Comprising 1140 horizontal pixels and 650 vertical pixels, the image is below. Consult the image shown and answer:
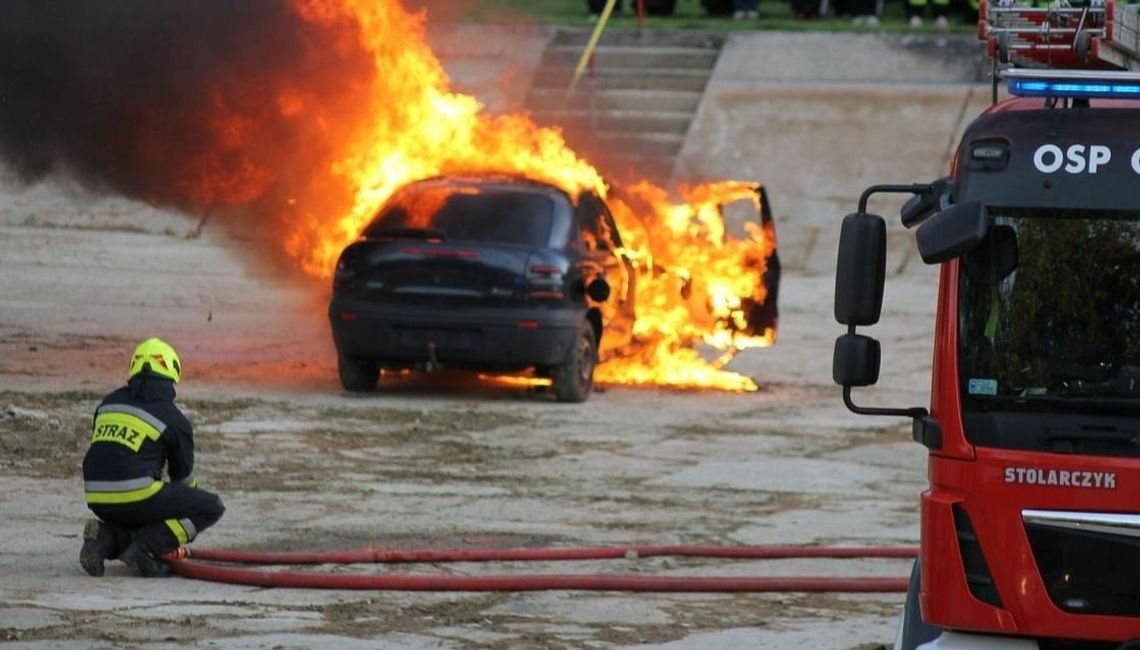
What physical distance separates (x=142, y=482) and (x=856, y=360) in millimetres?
3919

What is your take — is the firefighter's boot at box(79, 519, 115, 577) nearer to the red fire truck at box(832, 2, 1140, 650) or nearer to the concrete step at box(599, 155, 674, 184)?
the red fire truck at box(832, 2, 1140, 650)

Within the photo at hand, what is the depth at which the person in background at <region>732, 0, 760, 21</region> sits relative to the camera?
32906 mm

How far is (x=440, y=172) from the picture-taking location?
17.4 meters

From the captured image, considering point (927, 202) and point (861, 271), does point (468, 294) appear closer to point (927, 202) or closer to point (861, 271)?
point (927, 202)

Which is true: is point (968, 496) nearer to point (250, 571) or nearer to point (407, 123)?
point (250, 571)

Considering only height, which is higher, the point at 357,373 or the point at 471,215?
the point at 471,215

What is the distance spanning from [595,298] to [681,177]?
2.58 metres

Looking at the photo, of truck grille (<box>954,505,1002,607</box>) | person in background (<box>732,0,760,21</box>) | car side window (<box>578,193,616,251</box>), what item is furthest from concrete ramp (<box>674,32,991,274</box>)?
truck grille (<box>954,505,1002,607</box>)

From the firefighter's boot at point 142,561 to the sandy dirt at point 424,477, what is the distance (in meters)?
0.20

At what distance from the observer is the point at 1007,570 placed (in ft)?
23.3

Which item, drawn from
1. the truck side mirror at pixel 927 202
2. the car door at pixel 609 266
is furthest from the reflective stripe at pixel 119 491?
the car door at pixel 609 266

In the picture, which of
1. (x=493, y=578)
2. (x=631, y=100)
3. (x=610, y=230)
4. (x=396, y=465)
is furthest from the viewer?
(x=631, y=100)

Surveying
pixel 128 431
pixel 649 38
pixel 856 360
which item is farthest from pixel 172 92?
pixel 649 38

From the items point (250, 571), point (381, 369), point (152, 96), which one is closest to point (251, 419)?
point (381, 369)
